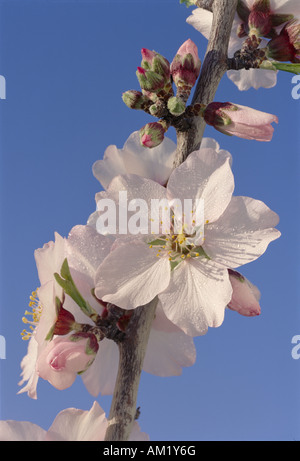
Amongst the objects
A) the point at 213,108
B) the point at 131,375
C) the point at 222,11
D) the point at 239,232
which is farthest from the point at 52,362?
the point at 222,11

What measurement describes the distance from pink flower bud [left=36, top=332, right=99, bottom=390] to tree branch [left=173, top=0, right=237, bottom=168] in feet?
1.95

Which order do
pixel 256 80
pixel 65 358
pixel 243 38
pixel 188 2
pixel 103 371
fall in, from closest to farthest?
pixel 65 358 → pixel 103 371 → pixel 188 2 → pixel 243 38 → pixel 256 80

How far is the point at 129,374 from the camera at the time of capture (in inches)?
55.4

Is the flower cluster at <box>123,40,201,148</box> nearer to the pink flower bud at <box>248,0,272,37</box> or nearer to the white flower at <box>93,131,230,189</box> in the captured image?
the white flower at <box>93,131,230,189</box>

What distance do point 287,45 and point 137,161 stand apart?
69 centimetres

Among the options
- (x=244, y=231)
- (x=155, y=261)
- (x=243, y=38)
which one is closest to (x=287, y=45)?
(x=243, y=38)

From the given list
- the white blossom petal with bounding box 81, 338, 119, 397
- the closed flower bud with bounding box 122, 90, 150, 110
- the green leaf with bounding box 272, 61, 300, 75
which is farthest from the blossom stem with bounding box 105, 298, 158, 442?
the green leaf with bounding box 272, 61, 300, 75

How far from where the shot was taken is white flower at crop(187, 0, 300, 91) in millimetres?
1909

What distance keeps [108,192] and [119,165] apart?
10.7 inches

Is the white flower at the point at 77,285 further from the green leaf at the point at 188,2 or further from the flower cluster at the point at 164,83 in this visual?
the green leaf at the point at 188,2

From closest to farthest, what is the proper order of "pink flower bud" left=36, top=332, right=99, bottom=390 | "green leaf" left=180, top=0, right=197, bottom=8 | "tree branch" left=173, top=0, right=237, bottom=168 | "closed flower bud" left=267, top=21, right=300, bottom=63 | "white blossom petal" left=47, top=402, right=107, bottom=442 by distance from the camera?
"pink flower bud" left=36, top=332, right=99, bottom=390 → "white blossom petal" left=47, top=402, right=107, bottom=442 → "tree branch" left=173, top=0, right=237, bottom=168 → "closed flower bud" left=267, top=21, right=300, bottom=63 → "green leaf" left=180, top=0, right=197, bottom=8

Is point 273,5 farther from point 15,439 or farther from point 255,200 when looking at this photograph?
point 15,439

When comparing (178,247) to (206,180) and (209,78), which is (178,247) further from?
(209,78)

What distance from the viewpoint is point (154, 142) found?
150 centimetres
